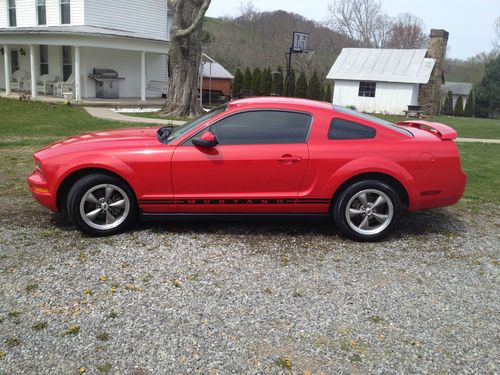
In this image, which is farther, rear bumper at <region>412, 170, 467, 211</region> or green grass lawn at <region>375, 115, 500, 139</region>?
green grass lawn at <region>375, 115, 500, 139</region>

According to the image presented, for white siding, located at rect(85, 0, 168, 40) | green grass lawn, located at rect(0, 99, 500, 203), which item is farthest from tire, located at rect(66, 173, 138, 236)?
white siding, located at rect(85, 0, 168, 40)

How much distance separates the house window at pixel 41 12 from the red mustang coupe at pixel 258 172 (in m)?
21.7

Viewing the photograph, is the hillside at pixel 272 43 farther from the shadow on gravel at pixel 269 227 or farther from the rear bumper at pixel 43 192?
the rear bumper at pixel 43 192

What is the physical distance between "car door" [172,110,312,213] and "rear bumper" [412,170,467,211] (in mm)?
1338

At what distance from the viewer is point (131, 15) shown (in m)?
24.4

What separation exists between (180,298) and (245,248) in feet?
4.04

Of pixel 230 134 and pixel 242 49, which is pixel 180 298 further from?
pixel 242 49

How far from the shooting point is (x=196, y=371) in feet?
9.53

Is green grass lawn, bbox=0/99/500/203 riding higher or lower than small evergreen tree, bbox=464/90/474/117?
lower

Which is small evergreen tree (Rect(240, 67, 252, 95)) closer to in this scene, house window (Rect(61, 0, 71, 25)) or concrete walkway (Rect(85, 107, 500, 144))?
house window (Rect(61, 0, 71, 25))

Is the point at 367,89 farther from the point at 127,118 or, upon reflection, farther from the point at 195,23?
the point at 127,118

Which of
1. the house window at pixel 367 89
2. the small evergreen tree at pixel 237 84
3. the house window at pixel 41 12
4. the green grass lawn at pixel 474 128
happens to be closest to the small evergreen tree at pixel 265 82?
the small evergreen tree at pixel 237 84

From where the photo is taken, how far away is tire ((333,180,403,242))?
16.4 ft

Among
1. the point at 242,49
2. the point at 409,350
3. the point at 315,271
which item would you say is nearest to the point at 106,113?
the point at 315,271
